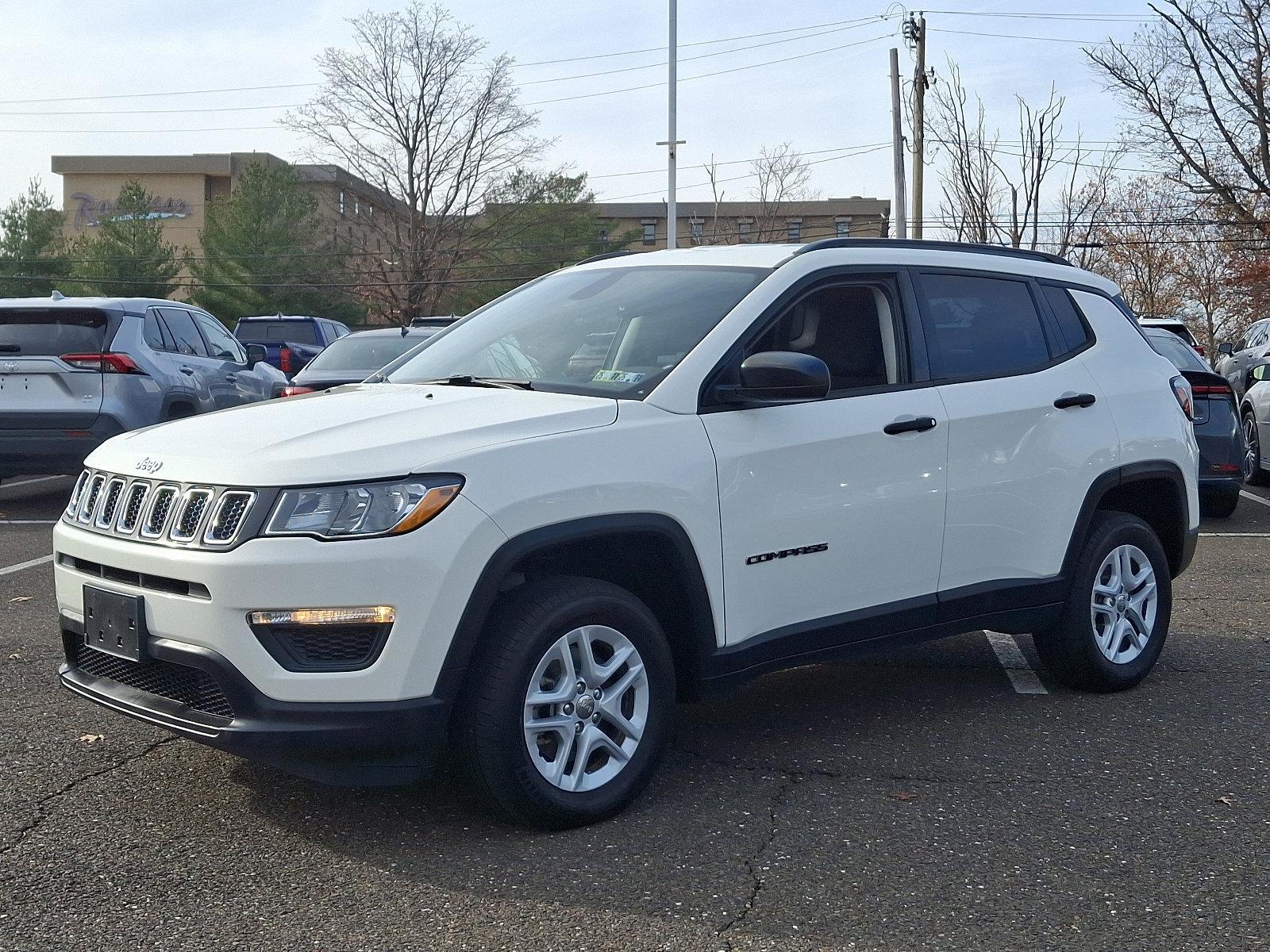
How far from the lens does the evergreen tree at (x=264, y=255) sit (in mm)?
52094

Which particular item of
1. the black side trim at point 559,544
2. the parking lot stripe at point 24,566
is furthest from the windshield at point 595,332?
the parking lot stripe at point 24,566

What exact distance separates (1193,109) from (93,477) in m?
39.7

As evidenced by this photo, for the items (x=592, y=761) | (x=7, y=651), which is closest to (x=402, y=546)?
(x=592, y=761)

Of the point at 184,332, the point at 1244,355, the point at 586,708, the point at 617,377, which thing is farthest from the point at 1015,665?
the point at 1244,355

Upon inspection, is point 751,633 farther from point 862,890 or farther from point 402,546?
point 402,546

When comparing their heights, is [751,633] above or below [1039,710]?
above

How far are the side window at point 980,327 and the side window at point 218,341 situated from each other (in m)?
8.55

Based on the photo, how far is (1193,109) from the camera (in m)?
38.4

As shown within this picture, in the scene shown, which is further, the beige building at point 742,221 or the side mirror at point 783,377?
the beige building at point 742,221

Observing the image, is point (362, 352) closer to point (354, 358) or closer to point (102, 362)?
A: point (354, 358)

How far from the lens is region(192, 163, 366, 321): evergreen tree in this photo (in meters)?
52.1

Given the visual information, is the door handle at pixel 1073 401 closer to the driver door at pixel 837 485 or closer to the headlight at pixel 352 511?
the driver door at pixel 837 485

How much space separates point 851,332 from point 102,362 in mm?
7328

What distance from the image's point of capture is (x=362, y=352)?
12727 millimetres
